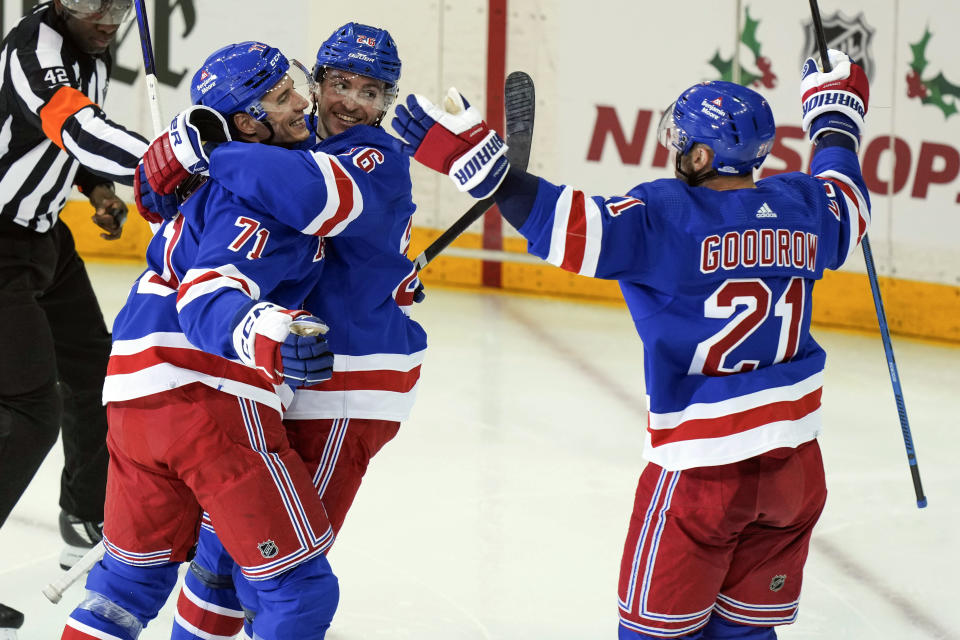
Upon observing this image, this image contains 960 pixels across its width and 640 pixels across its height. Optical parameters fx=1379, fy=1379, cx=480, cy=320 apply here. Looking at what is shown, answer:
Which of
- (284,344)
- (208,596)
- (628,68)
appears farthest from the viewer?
(628,68)

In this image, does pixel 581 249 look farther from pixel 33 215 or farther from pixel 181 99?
pixel 181 99

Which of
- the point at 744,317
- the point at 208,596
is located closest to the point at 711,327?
the point at 744,317

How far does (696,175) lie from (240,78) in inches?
29.6

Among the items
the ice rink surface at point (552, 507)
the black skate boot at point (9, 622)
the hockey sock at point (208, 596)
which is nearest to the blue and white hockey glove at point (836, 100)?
the ice rink surface at point (552, 507)

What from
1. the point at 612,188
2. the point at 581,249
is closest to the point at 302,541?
the point at 581,249

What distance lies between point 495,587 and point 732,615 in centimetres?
109

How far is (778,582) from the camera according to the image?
223 cm

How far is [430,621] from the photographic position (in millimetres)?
3059

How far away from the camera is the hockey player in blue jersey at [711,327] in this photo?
80.3 inches

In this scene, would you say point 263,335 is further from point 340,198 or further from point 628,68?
point 628,68

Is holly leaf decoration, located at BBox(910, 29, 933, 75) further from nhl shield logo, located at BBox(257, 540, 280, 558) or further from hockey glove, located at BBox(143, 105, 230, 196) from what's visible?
nhl shield logo, located at BBox(257, 540, 280, 558)

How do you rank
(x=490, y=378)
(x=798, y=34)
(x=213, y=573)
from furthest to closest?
(x=798, y=34), (x=490, y=378), (x=213, y=573)

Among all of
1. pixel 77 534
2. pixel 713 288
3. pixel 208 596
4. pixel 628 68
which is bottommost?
pixel 77 534

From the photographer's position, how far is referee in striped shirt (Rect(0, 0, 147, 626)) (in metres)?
2.91
